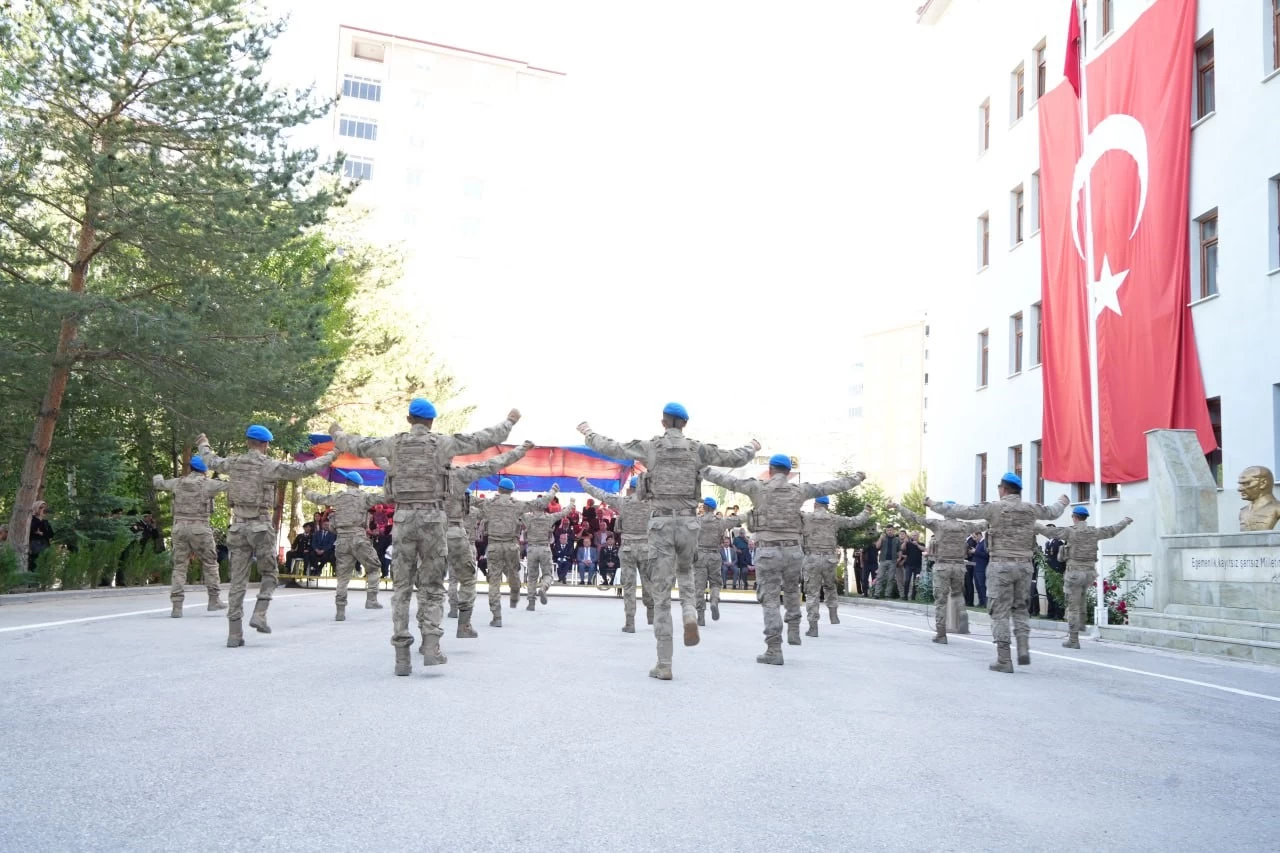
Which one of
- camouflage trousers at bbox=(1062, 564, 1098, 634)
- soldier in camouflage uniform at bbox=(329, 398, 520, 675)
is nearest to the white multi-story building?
camouflage trousers at bbox=(1062, 564, 1098, 634)

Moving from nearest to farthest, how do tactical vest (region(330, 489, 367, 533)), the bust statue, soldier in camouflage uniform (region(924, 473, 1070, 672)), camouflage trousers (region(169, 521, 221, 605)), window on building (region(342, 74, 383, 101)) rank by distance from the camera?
1. soldier in camouflage uniform (region(924, 473, 1070, 672))
2. camouflage trousers (region(169, 521, 221, 605))
3. the bust statue
4. tactical vest (region(330, 489, 367, 533))
5. window on building (region(342, 74, 383, 101))

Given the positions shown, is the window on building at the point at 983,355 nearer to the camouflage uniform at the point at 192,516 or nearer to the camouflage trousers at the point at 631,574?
the camouflage trousers at the point at 631,574

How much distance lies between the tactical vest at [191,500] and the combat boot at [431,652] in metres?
8.48

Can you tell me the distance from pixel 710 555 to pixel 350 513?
21.0 feet

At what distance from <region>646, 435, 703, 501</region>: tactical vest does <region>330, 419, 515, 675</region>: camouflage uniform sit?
5.07 feet

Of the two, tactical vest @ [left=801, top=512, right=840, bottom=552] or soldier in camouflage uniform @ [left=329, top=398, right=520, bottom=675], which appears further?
tactical vest @ [left=801, top=512, right=840, bottom=552]

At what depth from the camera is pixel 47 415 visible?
22297mm

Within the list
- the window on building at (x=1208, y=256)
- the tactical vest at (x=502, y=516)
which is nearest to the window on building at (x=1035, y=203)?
the window on building at (x=1208, y=256)

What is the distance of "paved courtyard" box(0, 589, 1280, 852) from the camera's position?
4.97m

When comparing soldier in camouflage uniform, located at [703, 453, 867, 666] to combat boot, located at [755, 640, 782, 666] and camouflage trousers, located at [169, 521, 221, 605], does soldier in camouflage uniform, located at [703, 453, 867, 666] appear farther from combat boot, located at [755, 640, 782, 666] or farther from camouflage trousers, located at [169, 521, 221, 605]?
camouflage trousers, located at [169, 521, 221, 605]

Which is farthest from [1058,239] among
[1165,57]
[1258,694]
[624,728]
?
[624,728]

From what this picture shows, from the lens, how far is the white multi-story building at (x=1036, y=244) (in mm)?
21141

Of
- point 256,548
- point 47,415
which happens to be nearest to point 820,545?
point 256,548

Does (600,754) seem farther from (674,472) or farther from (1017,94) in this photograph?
(1017,94)
